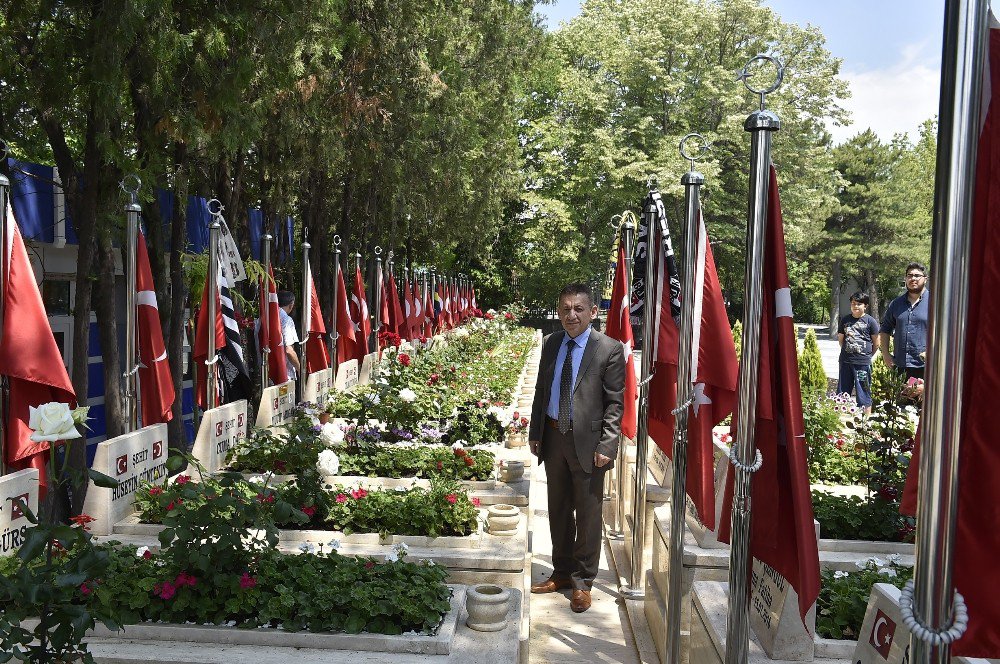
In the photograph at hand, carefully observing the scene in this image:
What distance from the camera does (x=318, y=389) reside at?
10.0 metres

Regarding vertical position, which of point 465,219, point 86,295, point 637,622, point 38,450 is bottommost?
point 637,622

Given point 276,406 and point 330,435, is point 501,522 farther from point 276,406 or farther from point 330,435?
point 276,406

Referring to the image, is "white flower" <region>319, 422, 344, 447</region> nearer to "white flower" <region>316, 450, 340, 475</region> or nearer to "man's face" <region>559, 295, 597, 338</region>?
"white flower" <region>316, 450, 340, 475</region>

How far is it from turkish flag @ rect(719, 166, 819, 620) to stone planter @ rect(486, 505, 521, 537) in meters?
2.69

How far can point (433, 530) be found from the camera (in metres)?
5.42

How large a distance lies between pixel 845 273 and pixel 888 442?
179 feet

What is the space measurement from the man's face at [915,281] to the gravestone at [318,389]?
19.8 ft

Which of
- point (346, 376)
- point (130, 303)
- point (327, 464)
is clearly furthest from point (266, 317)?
point (327, 464)

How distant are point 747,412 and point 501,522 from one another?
2.97m

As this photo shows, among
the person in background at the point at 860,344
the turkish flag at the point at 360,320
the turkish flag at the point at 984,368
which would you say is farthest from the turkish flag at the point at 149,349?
the person in background at the point at 860,344

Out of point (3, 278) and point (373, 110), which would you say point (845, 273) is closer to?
point (373, 110)

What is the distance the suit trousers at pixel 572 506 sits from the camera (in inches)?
253

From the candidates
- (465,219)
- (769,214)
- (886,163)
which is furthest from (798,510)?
(886,163)

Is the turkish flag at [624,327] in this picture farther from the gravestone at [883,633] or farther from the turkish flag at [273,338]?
the gravestone at [883,633]
